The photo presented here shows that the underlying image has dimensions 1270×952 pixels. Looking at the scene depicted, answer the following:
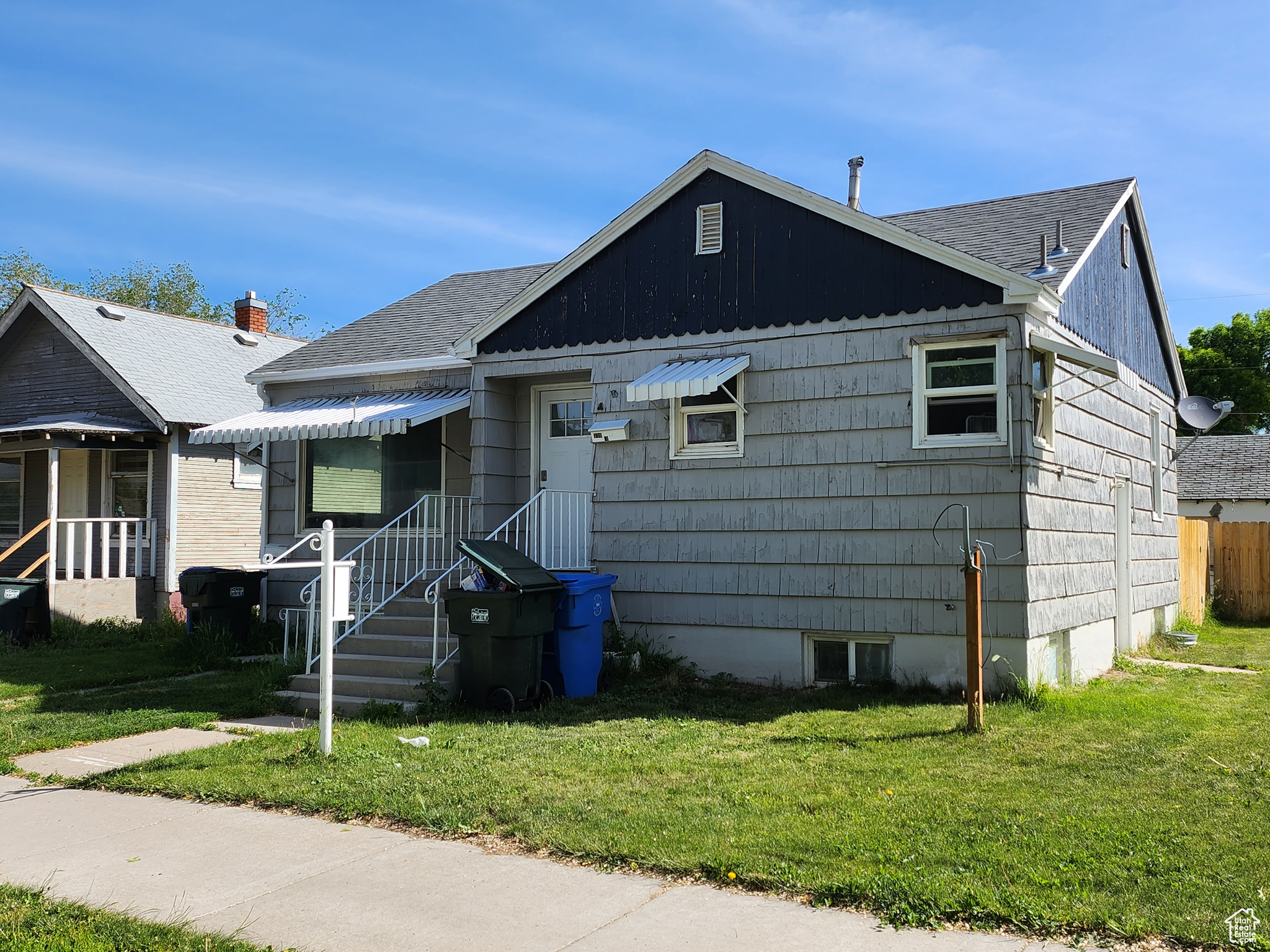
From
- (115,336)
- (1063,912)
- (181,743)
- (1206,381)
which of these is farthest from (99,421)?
(1206,381)

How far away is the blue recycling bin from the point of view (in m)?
9.08

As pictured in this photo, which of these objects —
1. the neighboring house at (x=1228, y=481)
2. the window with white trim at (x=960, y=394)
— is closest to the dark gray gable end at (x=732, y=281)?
the window with white trim at (x=960, y=394)

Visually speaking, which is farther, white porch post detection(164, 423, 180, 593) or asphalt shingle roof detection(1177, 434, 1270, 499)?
asphalt shingle roof detection(1177, 434, 1270, 499)

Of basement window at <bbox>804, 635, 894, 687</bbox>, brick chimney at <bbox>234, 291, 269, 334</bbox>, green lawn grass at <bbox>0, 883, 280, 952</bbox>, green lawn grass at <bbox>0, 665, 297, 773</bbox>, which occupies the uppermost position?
brick chimney at <bbox>234, 291, 269, 334</bbox>

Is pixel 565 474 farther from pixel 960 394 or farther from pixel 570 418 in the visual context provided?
pixel 960 394

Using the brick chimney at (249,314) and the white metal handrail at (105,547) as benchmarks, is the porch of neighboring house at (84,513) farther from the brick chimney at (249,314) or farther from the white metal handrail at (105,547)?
the brick chimney at (249,314)

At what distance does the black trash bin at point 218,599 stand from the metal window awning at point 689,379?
5869 mm

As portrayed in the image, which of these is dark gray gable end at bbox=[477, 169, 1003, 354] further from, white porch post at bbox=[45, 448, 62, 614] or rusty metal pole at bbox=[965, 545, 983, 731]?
white porch post at bbox=[45, 448, 62, 614]

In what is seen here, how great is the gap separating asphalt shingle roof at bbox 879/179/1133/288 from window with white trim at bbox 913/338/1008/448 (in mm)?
802

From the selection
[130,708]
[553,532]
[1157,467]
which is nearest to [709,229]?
[553,532]

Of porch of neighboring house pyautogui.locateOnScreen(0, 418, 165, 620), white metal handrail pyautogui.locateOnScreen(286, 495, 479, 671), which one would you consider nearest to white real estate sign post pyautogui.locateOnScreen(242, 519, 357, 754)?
white metal handrail pyautogui.locateOnScreen(286, 495, 479, 671)

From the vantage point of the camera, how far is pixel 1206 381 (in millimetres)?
41469

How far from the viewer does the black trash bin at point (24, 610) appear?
44.6 feet

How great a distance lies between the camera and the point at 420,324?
46.3 feet
